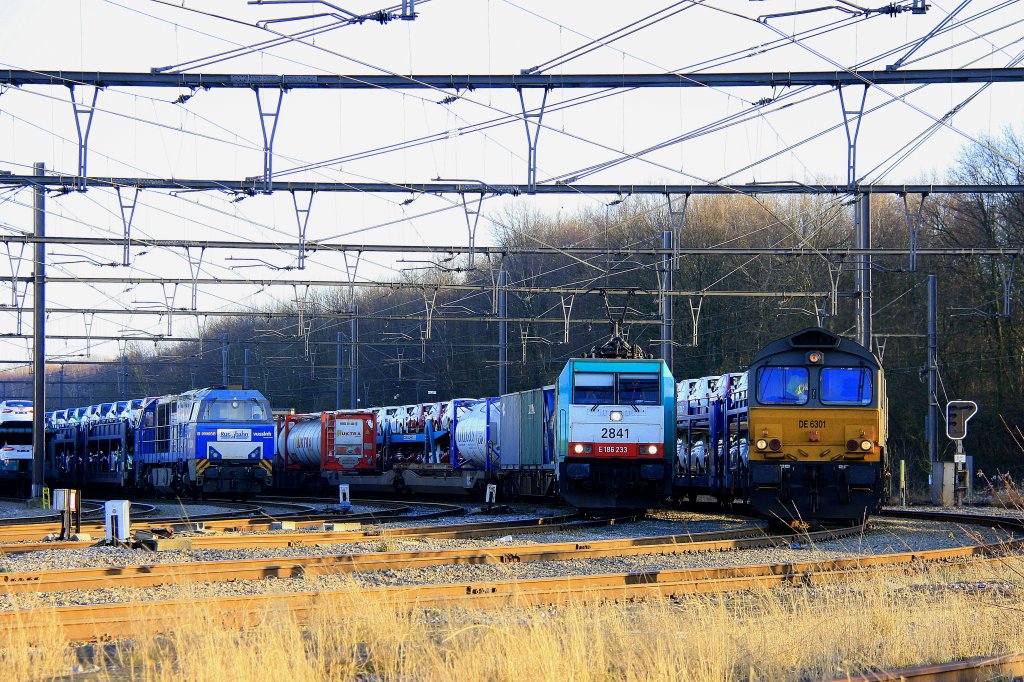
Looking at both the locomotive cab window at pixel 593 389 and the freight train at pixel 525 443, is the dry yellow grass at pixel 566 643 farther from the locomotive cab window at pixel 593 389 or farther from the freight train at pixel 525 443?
the locomotive cab window at pixel 593 389

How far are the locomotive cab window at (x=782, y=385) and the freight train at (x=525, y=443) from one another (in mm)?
2563

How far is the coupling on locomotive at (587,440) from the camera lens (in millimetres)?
19344

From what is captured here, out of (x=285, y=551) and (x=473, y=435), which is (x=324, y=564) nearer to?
(x=285, y=551)

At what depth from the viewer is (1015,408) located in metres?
39.0

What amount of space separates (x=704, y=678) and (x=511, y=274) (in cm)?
4961

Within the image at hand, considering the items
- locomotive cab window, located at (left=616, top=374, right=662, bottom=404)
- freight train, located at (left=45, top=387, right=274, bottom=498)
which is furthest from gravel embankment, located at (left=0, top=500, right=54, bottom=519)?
locomotive cab window, located at (left=616, top=374, right=662, bottom=404)

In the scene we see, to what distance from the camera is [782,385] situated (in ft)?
65.4

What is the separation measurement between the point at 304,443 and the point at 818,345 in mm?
27620

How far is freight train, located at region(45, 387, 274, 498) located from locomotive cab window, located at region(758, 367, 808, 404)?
1782 centimetres

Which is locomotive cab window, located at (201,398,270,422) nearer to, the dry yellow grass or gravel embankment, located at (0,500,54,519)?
gravel embankment, located at (0,500,54,519)

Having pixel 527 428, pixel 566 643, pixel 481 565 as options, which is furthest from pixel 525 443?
pixel 566 643

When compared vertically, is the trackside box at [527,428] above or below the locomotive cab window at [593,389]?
below

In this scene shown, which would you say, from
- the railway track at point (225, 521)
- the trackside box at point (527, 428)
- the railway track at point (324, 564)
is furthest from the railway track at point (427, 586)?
the trackside box at point (527, 428)

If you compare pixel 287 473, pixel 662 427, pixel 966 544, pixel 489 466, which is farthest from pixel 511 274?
pixel 966 544
